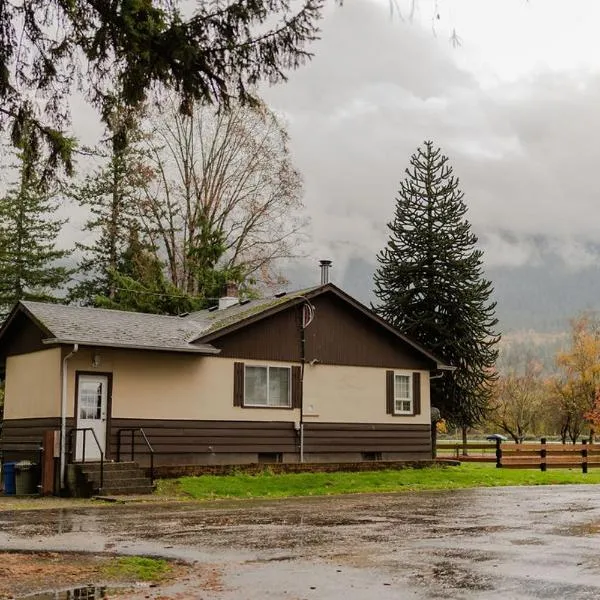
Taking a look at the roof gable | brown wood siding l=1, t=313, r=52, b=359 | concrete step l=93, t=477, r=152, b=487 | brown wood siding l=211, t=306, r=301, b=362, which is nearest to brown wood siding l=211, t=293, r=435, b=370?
brown wood siding l=211, t=306, r=301, b=362

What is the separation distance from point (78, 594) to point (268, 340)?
16.8m

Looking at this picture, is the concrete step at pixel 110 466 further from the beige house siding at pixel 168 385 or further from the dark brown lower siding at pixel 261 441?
the beige house siding at pixel 168 385

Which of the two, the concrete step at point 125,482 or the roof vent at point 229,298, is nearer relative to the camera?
the concrete step at point 125,482

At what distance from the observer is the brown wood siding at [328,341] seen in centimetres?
2423

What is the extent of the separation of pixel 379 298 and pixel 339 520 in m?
23.7

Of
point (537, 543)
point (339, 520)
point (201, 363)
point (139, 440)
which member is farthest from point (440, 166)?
point (537, 543)

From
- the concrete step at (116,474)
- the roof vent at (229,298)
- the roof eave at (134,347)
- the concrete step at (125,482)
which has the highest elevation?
the roof vent at (229,298)

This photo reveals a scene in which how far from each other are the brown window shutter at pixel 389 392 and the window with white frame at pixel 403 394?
0.64 feet

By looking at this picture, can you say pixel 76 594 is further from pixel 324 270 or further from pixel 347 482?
pixel 324 270

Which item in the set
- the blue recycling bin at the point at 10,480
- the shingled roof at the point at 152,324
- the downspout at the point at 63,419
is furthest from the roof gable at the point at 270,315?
the blue recycling bin at the point at 10,480

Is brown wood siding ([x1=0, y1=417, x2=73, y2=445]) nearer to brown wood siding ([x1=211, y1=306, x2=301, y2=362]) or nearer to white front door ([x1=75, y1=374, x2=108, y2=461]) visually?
white front door ([x1=75, y1=374, x2=108, y2=461])

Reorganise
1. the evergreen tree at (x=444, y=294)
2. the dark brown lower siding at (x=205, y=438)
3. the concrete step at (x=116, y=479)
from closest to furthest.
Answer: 1. the concrete step at (x=116, y=479)
2. the dark brown lower siding at (x=205, y=438)
3. the evergreen tree at (x=444, y=294)

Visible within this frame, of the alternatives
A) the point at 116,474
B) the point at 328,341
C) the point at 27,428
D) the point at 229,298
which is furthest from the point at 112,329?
the point at 229,298

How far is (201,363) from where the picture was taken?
914 inches
